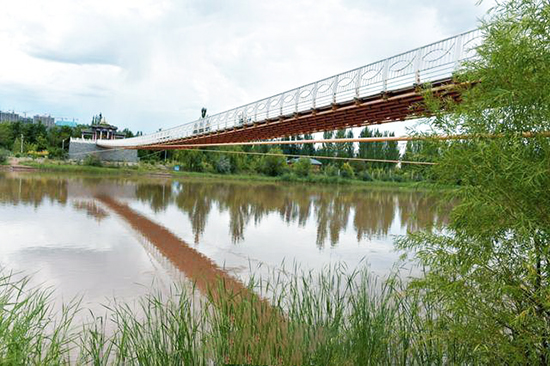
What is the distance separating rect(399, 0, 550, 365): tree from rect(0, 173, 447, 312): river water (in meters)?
0.56

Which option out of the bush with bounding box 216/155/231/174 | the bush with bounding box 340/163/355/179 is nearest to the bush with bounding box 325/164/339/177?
the bush with bounding box 340/163/355/179

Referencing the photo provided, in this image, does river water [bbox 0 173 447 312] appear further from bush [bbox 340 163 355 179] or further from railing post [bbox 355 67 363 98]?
bush [bbox 340 163 355 179]

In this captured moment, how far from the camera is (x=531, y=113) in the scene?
2.98 m

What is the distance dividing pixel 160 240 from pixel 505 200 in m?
8.14

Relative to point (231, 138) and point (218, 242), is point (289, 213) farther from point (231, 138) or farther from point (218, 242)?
point (218, 242)

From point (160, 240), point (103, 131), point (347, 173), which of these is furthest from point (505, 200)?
point (103, 131)

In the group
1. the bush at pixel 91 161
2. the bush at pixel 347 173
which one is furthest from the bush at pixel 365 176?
the bush at pixel 91 161

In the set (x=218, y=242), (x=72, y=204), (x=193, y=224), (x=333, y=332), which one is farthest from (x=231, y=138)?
(x=333, y=332)

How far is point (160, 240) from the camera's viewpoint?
992 centimetres

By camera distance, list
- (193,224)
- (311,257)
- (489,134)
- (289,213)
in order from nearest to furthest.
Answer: (489,134) → (311,257) → (193,224) → (289,213)

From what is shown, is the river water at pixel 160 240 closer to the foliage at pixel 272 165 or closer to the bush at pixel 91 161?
the bush at pixel 91 161

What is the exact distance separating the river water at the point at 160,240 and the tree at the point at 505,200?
56 cm

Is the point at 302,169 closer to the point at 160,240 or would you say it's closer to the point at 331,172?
the point at 331,172

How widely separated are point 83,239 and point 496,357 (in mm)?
8173
